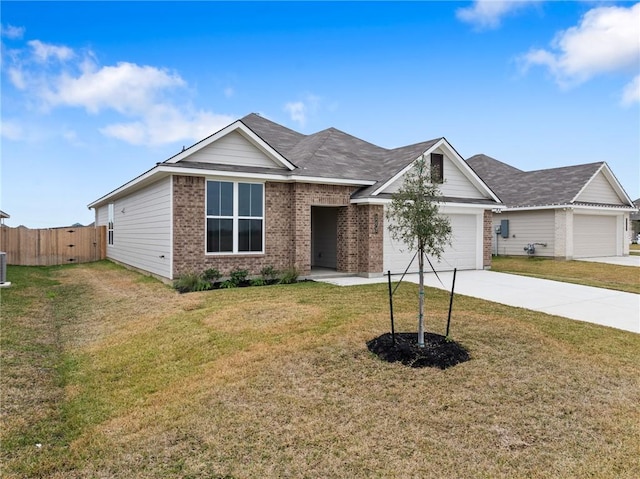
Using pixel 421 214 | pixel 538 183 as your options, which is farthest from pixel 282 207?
pixel 538 183

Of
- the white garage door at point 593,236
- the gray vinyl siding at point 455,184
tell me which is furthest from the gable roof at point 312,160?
the white garage door at point 593,236

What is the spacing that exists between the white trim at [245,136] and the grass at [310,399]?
202 inches

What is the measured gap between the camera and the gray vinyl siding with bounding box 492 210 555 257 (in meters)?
22.3

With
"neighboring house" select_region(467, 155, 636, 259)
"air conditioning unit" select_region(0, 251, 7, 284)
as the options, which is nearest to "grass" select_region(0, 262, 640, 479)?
"air conditioning unit" select_region(0, 251, 7, 284)

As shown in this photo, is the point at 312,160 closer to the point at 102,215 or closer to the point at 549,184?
the point at 549,184

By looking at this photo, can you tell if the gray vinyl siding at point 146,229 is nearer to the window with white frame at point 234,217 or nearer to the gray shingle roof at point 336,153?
the window with white frame at point 234,217

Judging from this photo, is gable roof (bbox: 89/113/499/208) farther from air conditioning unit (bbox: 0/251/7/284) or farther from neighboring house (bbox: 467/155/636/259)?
neighboring house (bbox: 467/155/636/259)

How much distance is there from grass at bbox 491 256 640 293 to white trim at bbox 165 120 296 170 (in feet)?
33.0

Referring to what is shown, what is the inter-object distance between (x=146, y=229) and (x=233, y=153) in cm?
489

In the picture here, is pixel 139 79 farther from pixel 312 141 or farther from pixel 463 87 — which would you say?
pixel 463 87

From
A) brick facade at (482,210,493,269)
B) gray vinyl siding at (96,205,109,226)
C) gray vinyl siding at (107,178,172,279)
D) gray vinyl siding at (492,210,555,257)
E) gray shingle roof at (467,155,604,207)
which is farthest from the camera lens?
gray vinyl siding at (96,205,109,226)

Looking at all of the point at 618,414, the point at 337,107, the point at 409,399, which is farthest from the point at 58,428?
the point at 337,107

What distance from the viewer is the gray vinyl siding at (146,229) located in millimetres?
12789

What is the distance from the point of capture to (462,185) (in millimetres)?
16656
